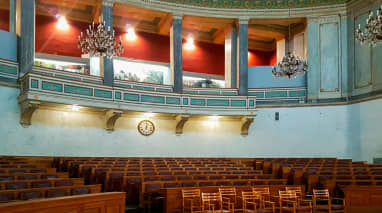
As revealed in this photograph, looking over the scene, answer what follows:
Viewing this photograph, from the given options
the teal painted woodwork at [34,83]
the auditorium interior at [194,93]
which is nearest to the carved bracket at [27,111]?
the auditorium interior at [194,93]

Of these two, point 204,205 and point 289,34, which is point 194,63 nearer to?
point 289,34

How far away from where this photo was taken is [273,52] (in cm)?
2262

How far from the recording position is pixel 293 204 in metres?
7.78

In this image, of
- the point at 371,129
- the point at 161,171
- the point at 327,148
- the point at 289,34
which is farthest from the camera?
the point at 289,34

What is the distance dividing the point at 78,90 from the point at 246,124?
306 inches

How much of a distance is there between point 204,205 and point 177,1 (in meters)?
11.6

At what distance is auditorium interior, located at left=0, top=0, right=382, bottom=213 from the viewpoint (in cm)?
1232

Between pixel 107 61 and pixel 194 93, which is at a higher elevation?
pixel 107 61

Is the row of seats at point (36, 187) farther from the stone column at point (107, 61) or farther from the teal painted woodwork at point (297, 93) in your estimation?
the teal painted woodwork at point (297, 93)

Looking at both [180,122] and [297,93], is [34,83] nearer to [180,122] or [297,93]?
[180,122]

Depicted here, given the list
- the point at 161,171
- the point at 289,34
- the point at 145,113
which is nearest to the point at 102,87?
the point at 145,113

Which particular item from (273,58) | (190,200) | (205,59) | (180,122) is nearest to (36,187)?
(190,200)

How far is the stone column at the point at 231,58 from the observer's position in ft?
60.7

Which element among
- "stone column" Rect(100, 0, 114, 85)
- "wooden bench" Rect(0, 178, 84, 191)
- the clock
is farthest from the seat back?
"stone column" Rect(100, 0, 114, 85)
